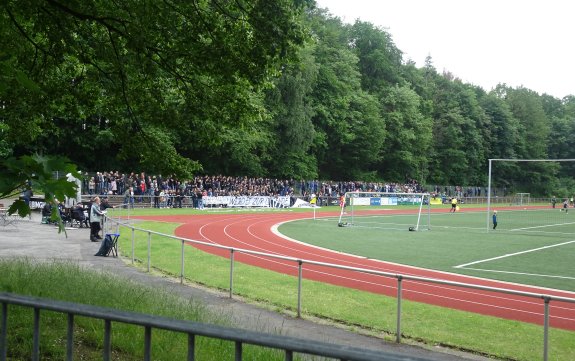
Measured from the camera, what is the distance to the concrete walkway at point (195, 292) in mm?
9229

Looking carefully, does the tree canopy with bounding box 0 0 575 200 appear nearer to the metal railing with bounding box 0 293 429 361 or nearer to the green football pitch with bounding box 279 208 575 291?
the metal railing with bounding box 0 293 429 361

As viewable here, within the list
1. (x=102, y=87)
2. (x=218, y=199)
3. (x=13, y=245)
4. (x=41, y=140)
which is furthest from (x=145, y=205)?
(x=102, y=87)

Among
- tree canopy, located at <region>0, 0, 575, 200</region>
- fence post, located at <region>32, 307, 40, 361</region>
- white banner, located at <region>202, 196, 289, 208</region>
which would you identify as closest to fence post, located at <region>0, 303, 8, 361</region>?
fence post, located at <region>32, 307, 40, 361</region>

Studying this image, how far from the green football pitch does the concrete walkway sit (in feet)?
27.5

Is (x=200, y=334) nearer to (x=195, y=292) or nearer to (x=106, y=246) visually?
(x=195, y=292)

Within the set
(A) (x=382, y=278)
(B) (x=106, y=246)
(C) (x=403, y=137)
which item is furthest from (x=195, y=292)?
(C) (x=403, y=137)

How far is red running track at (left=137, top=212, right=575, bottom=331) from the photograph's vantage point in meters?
11.7

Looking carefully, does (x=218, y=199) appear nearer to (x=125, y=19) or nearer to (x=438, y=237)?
(x=438, y=237)

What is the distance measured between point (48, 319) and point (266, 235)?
20.6 m

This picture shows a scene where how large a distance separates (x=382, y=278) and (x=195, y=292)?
175 inches

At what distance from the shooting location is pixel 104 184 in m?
37.9

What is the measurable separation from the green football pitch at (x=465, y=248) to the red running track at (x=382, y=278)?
3.53 feet

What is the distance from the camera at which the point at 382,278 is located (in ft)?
45.6

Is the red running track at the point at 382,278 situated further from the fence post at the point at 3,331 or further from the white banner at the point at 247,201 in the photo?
the white banner at the point at 247,201
